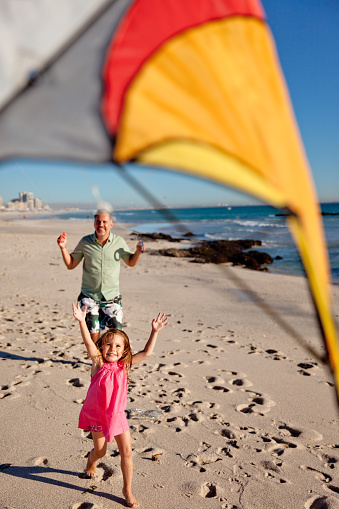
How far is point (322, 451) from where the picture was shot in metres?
2.96

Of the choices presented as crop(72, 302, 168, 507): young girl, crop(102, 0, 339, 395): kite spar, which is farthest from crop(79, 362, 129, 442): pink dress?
crop(102, 0, 339, 395): kite spar

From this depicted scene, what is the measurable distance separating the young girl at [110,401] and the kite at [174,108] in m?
1.33

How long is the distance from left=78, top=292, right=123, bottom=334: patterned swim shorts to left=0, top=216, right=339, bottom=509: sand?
0.71m

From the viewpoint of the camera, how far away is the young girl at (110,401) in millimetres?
2314

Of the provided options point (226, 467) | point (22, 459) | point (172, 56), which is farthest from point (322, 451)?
point (172, 56)

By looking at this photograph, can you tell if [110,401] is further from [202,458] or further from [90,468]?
[202,458]

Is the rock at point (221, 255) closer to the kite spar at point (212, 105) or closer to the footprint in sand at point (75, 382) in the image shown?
the footprint in sand at point (75, 382)

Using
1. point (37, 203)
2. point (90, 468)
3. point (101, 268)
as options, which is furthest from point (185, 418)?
point (37, 203)

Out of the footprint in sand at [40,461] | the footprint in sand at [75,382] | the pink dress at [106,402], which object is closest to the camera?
the pink dress at [106,402]

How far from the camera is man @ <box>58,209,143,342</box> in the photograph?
3.42 metres

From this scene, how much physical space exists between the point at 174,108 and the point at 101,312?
2.52 meters

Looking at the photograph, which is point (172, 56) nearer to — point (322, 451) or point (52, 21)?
point (52, 21)

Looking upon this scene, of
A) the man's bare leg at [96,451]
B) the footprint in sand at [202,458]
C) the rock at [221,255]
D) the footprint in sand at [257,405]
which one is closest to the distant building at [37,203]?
the man's bare leg at [96,451]

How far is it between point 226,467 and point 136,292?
610 centimetres
